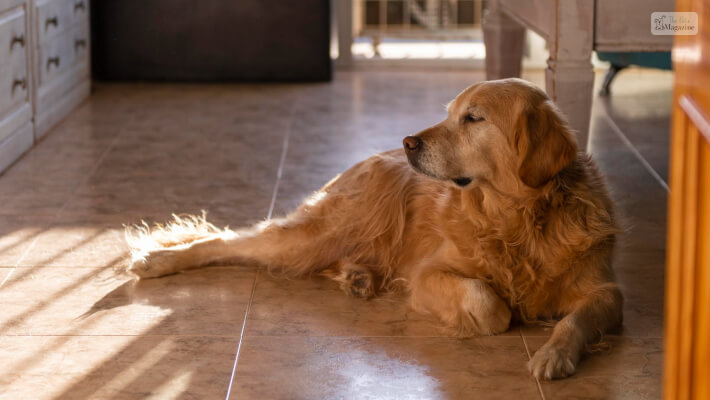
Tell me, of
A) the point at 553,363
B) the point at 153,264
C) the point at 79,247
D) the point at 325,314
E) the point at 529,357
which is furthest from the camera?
the point at 79,247

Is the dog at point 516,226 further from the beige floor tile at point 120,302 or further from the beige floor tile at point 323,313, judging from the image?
the beige floor tile at point 120,302

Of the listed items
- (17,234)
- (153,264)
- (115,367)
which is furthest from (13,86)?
(115,367)

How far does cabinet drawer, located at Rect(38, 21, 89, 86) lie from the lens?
4.41 meters

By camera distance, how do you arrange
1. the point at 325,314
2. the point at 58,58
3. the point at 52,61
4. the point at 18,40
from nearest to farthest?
the point at 325,314 → the point at 18,40 → the point at 52,61 → the point at 58,58

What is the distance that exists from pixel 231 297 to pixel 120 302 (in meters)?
0.30

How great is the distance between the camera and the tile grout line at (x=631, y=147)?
3.65 m

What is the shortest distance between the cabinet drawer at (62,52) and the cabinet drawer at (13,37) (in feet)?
0.87

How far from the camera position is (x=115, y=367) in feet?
6.82

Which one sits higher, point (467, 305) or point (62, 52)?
point (62, 52)

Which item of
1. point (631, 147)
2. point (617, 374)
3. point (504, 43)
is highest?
point (504, 43)

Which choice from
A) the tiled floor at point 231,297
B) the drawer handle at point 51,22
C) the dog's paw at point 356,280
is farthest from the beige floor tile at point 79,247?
the drawer handle at point 51,22

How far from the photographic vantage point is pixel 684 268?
4.47 feet

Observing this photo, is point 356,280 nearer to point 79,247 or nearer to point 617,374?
point 617,374

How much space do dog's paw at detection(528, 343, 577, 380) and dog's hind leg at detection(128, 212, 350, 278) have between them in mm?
819
